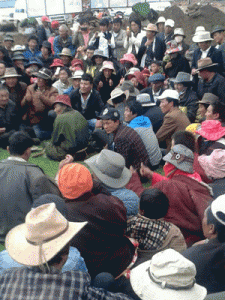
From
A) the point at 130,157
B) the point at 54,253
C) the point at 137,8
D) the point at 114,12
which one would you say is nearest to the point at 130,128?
the point at 130,157

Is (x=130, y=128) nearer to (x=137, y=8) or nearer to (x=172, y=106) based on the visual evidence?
(x=172, y=106)

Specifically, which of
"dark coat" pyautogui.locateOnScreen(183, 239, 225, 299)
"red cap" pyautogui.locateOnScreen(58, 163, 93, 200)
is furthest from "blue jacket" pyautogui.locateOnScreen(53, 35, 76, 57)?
"dark coat" pyautogui.locateOnScreen(183, 239, 225, 299)

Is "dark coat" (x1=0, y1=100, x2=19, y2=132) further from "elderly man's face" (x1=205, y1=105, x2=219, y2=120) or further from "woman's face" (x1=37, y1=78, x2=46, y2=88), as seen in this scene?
"elderly man's face" (x1=205, y1=105, x2=219, y2=120)

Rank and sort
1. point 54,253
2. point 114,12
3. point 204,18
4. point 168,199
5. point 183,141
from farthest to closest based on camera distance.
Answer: point 114,12, point 204,18, point 183,141, point 168,199, point 54,253

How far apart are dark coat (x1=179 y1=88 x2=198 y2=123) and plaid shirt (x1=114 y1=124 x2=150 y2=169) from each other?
1810 millimetres

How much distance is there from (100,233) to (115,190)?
0.71 metres

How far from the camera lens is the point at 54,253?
5.97 feet

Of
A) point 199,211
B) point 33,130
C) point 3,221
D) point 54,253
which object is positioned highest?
point 54,253

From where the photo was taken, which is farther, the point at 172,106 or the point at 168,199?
the point at 172,106

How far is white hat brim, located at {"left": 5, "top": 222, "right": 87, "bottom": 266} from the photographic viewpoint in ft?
5.94

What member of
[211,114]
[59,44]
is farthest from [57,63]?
[211,114]

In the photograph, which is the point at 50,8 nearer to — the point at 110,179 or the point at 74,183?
the point at 110,179

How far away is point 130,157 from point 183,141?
95cm

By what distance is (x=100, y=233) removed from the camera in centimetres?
283
